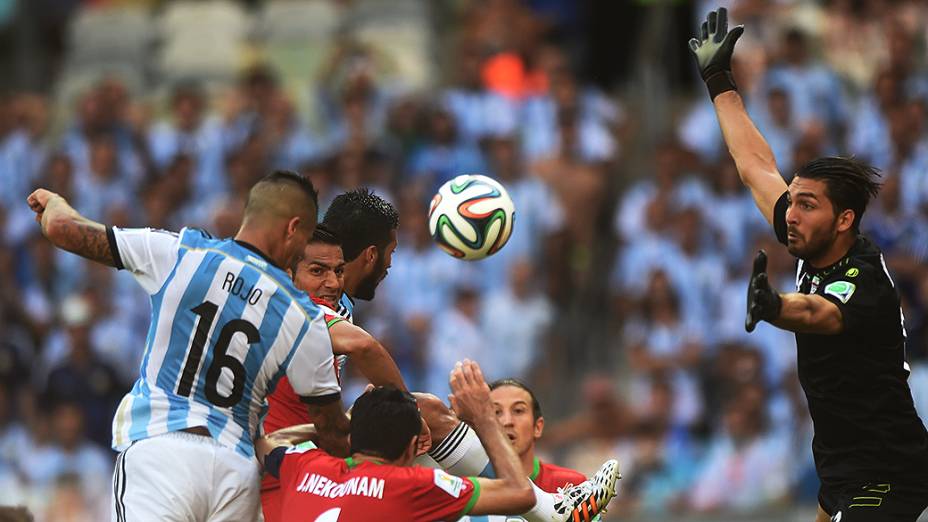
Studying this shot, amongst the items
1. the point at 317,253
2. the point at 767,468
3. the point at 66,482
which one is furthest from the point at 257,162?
the point at 317,253

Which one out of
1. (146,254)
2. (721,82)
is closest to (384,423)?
(146,254)

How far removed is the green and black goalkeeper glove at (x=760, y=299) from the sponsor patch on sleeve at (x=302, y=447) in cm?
219

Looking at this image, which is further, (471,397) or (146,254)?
(471,397)

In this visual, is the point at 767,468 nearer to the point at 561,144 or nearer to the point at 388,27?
the point at 561,144

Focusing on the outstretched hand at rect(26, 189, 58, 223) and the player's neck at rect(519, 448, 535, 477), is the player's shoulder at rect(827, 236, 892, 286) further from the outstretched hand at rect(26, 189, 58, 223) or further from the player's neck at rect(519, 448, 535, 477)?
the outstretched hand at rect(26, 189, 58, 223)

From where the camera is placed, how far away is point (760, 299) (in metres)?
6.07

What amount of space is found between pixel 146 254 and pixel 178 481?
101 cm

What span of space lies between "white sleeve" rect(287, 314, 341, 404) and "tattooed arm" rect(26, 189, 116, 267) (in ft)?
3.02

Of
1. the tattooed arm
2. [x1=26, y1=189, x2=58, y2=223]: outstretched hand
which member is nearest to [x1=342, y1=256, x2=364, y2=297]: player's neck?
the tattooed arm

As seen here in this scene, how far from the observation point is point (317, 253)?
7543mm

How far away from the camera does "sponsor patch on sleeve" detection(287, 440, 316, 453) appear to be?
698 cm

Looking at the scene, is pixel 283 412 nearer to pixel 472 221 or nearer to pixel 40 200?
pixel 472 221

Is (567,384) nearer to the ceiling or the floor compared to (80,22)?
nearer to the floor

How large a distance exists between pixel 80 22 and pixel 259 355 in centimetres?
1344
